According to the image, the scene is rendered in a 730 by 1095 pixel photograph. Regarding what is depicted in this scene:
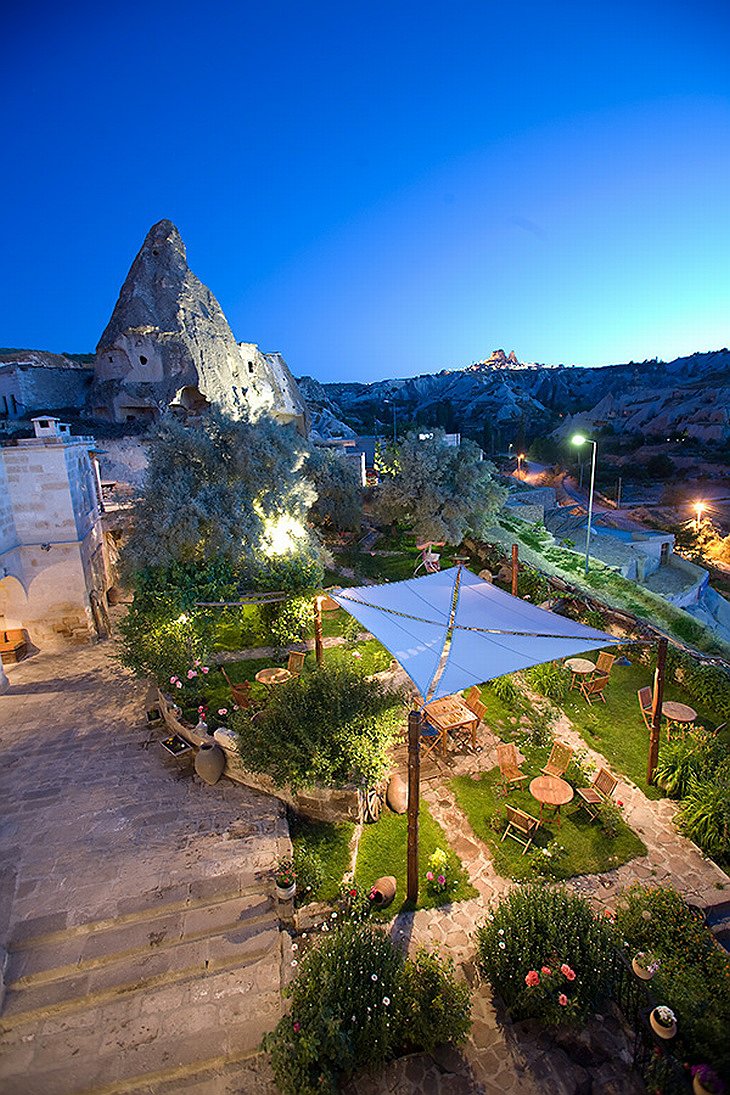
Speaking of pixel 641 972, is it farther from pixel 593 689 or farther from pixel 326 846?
pixel 593 689

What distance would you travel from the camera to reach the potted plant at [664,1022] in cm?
462

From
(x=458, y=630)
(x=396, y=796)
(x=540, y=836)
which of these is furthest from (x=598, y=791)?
(x=458, y=630)

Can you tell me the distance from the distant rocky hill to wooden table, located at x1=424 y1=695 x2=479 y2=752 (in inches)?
1982

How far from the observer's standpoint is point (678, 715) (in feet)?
30.6

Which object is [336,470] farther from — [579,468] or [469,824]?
[579,468]

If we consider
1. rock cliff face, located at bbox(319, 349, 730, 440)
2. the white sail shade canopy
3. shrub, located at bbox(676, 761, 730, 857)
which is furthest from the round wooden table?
rock cliff face, located at bbox(319, 349, 730, 440)

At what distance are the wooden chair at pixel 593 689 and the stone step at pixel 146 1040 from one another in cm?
778

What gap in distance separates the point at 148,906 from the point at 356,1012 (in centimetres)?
289

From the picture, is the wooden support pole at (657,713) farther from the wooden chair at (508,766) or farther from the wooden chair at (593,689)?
the wooden chair at (593,689)

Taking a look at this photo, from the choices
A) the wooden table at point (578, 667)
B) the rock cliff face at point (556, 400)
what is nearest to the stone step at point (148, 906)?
the wooden table at point (578, 667)

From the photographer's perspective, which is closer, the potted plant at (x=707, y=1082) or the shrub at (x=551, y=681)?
the potted plant at (x=707, y=1082)

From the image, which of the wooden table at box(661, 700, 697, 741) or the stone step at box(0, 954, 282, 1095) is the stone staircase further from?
the wooden table at box(661, 700, 697, 741)

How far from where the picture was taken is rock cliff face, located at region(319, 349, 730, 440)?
60.8 metres

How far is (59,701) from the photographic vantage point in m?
11.1
